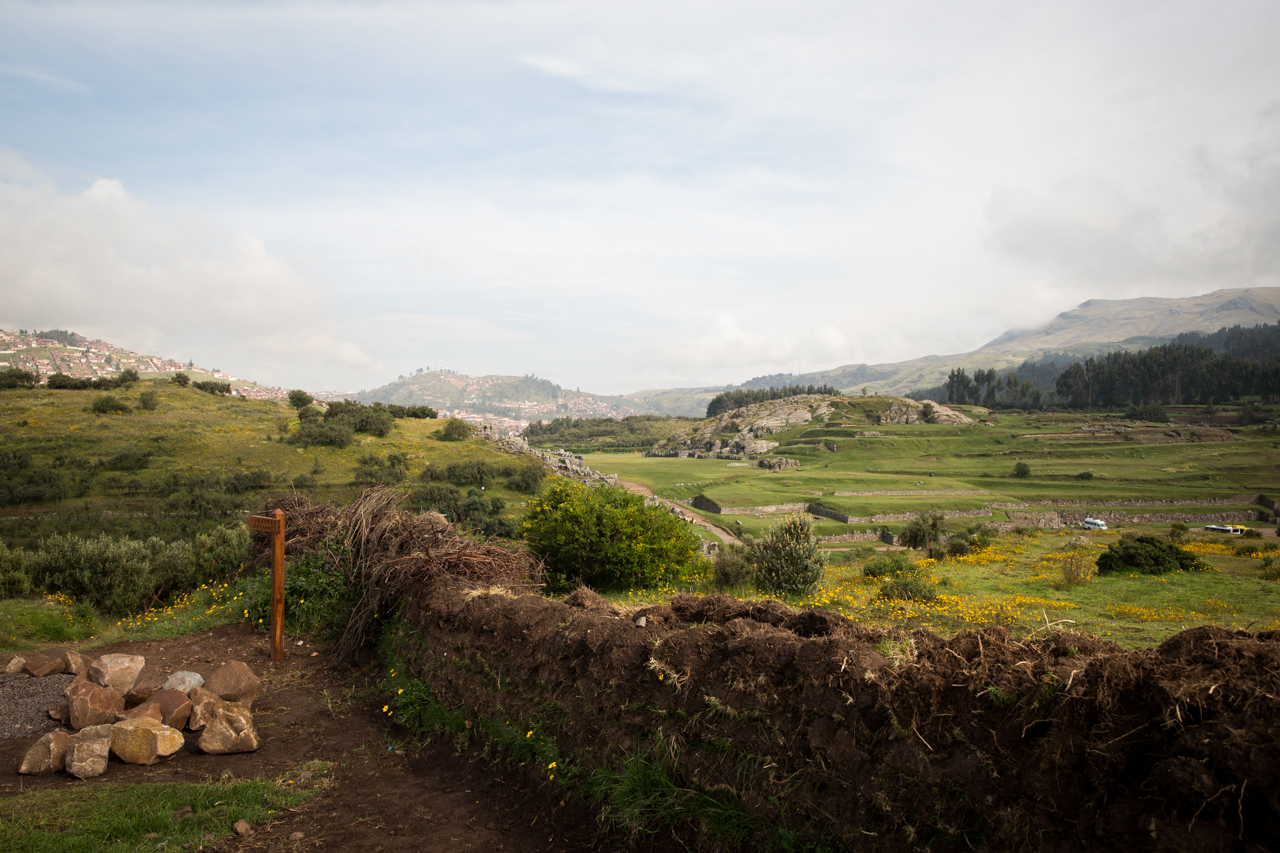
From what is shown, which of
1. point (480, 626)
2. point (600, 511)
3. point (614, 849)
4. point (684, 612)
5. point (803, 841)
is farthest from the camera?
point (600, 511)

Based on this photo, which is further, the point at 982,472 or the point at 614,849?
the point at 982,472

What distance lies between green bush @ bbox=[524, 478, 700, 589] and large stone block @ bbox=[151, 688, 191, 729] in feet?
24.6

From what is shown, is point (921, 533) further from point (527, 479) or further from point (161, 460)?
point (161, 460)

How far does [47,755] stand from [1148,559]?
2141 cm

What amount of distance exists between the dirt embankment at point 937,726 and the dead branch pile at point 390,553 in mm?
3649

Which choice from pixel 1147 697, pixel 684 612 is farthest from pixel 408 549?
pixel 1147 697

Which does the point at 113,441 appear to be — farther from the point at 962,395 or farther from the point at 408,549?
the point at 962,395

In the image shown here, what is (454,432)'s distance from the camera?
217ft

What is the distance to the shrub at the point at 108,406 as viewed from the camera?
53719mm

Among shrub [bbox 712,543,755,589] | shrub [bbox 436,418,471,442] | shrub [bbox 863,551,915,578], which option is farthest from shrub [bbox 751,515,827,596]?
shrub [bbox 436,418,471,442]

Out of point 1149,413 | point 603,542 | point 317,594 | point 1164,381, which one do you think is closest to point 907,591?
point 603,542

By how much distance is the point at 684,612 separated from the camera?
5.98m

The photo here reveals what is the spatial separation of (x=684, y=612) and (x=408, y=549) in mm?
5552

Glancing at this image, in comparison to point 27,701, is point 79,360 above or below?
above
